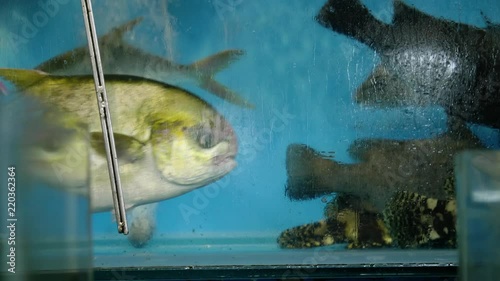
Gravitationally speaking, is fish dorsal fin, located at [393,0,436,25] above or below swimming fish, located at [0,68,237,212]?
above

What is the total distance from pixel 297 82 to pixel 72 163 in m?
2.39

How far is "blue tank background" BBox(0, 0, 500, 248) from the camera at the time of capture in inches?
140

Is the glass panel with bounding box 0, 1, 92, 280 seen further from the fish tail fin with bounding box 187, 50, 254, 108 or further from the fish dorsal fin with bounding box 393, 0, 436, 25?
the fish dorsal fin with bounding box 393, 0, 436, 25

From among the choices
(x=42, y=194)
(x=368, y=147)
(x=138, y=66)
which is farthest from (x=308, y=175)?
(x=42, y=194)

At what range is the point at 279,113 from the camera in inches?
140

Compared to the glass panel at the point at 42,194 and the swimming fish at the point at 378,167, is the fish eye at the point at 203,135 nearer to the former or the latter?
the swimming fish at the point at 378,167

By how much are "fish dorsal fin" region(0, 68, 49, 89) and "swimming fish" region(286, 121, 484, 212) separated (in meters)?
1.41

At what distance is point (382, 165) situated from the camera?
3.56 m

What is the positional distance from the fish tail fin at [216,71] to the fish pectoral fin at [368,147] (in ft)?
1.95

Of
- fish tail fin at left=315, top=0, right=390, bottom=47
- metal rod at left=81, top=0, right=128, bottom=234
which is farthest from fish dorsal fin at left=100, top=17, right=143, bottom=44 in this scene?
fish tail fin at left=315, top=0, right=390, bottom=47

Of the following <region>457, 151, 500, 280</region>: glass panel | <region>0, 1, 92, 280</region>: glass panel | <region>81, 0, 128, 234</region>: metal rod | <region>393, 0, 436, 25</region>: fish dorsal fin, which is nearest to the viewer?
<region>0, 1, 92, 280</region>: glass panel

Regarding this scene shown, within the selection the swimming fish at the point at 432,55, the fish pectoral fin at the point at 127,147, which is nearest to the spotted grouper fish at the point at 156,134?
the fish pectoral fin at the point at 127,147

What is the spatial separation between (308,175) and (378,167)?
378 millimetres

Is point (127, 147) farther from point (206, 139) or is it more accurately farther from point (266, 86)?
point (266, 86)
